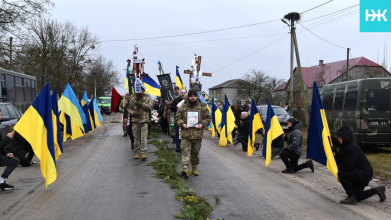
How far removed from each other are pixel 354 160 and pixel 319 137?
3.46 feet

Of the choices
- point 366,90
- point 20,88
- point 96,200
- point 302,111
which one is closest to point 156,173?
point 96,200

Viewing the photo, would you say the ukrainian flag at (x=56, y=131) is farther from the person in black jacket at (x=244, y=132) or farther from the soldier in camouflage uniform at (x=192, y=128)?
the person in black jacket at (x=244, y=132)

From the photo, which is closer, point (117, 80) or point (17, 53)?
point (17, 53)

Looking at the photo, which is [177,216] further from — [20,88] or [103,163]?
[20,88]

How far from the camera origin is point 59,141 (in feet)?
24.4

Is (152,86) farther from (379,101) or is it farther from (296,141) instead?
(379,101)

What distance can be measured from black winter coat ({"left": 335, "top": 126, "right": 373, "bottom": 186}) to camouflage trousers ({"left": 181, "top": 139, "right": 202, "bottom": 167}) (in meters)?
2.94

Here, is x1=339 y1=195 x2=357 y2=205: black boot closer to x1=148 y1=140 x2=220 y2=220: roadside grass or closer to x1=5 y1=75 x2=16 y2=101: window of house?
x1=148 y1=140 x2=220 y2=220: roadside grass

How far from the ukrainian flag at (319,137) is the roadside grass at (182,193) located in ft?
7.37

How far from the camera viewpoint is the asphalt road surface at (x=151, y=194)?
201 inches

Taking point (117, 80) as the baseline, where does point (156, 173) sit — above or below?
below

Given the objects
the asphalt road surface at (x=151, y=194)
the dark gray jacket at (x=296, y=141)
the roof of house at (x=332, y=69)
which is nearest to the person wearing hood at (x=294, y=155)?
the dark gray jacket at (x=296, y=141)

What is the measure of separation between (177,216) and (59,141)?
3.74 metres

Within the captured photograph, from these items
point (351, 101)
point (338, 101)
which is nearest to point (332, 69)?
point (338, 101)
